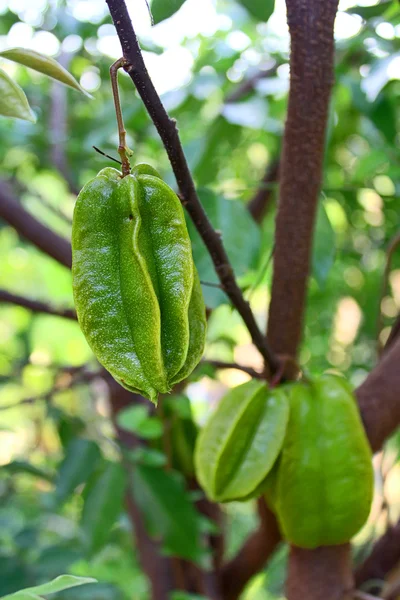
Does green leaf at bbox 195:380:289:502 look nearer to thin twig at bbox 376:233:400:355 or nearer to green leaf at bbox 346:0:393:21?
thin twig at bbox 376:233:400:355

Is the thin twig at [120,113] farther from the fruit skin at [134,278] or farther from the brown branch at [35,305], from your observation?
the brown branch at [35,305]

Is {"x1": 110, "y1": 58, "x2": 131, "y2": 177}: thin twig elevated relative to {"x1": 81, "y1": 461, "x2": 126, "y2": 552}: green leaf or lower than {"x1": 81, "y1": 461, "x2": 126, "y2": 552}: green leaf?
elevated

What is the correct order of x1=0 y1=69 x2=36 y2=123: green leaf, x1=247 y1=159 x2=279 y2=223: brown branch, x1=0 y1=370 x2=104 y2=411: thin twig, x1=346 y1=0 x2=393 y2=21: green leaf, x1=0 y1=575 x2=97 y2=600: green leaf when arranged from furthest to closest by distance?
x1=247 y1=159 x2=279 y2=223: brown branch
x1=0 y1=370 x2=104 y2=411: thin twig
x1=346 y1=0 x2=393 y2=21: green leaf
x1=0 y1=69 x2=36 y2=123: green leaf
x1=0 y1=575 x2=97 y2=600: green leaf

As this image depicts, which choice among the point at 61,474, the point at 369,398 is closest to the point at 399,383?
the point at 369,398

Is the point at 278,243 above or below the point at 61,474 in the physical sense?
above

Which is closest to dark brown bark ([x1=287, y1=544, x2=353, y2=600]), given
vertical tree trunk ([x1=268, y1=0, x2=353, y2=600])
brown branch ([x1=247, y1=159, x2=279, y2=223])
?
vertical tree trunk ([x1=268, y1=0, x2=353, y2=600])

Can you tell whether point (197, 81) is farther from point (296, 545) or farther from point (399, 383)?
point (296, 545)
